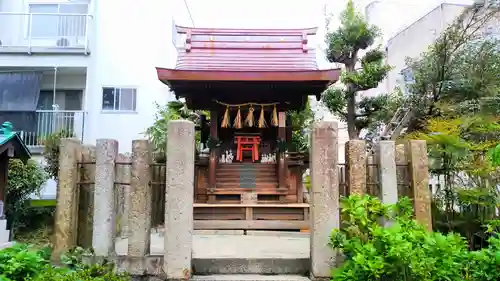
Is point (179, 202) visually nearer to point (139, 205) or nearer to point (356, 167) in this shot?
point (139, 205)

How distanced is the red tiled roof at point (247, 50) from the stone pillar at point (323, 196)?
6.41 m

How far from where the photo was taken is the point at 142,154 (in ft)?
17.4

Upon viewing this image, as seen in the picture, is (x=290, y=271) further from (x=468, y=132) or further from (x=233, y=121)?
(x=233, y=121)

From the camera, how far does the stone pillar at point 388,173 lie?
5184 mm

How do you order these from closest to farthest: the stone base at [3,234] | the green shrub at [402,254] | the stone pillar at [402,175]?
1. the green shrub at [402,254]
2. the stone pillar at [402,175]
3. the stone base at [3,234]

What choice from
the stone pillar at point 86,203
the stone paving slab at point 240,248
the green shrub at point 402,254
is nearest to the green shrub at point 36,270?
the stone pillar at point 86,203

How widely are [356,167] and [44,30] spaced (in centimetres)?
1507

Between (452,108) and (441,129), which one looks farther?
(452,108)

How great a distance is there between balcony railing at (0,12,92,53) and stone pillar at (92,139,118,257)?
11.8 meters

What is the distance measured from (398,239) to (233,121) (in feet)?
31.2

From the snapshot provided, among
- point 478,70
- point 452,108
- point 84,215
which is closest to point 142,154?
point 84,215

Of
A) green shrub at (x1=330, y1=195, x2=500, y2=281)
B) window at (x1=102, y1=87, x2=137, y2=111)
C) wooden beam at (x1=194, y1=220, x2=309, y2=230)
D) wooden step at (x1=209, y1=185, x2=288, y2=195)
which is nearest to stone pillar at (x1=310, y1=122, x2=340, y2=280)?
green shrub at (x1=330, y1=195, x2=500, y2=281)

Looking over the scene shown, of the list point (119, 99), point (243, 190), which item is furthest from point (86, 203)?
point (119, 99)

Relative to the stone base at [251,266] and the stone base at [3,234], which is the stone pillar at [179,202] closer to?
the stone base at [251,266]
